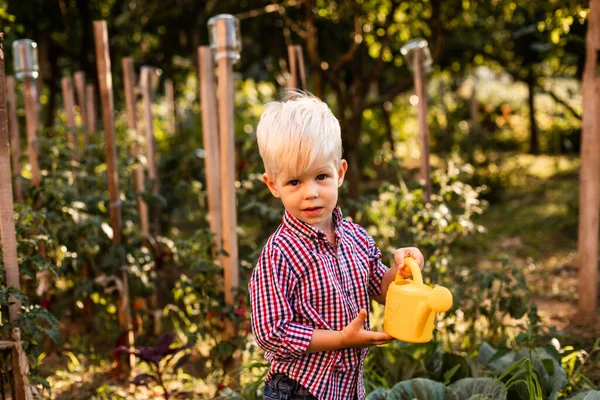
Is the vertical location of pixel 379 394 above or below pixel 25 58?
below

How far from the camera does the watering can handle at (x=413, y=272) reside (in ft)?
5.26

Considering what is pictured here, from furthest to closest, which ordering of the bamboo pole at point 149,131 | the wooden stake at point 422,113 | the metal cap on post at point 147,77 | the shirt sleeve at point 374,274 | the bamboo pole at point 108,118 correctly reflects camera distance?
the metal cap on post at point 147,77 < the bamboo pole at point 149,131 < the wooden stake at point 422,113 < the bamboo pole at point 108,118 < the shirt sleeve at point 374,274

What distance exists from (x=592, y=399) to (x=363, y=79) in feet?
14.7

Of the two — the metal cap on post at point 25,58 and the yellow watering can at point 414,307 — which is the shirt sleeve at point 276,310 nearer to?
the yellow watering can at point 414,307

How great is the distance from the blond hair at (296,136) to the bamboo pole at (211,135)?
154 cm

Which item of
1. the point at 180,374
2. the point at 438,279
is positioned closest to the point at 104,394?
the point at 180,374

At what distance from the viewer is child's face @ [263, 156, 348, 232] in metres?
1.63

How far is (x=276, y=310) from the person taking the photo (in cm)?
164

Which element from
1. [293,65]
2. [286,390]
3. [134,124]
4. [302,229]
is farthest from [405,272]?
[134,124]

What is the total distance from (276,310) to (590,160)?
2.54 metres

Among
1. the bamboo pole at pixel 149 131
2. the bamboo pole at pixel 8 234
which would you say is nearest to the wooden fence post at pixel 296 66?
the bamboo pole at pixel 149 131

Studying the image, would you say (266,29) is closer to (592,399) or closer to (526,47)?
(526,47)

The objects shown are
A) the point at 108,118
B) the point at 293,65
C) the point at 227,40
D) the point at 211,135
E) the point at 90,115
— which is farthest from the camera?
the point at 90,115

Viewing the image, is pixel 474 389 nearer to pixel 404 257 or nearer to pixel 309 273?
pixel 404 257
